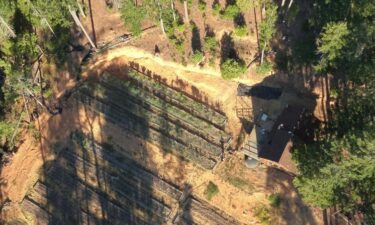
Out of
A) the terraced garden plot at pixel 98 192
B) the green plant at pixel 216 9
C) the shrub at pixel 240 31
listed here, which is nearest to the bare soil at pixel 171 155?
the green plant at pixel 216 9

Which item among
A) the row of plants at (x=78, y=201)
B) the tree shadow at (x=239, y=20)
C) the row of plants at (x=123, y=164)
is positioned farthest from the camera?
the tree shadow at (x=239, y=20)

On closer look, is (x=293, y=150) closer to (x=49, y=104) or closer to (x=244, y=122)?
(x=244, y=122)

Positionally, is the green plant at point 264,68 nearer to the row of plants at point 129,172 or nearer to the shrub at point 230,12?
the shrub at point 230,12

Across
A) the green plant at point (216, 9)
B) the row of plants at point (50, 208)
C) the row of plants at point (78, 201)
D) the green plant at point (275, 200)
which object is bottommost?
the row of plants at point (50, 208)

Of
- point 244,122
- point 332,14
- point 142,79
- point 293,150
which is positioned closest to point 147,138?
point 142,79

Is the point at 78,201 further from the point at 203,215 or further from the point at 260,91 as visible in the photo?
the point at 260,91

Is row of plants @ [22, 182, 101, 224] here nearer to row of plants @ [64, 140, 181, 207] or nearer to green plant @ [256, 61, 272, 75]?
row of plants @ [64, 140, 181, 207]

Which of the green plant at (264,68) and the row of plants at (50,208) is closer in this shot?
the green plant at (264,68)
